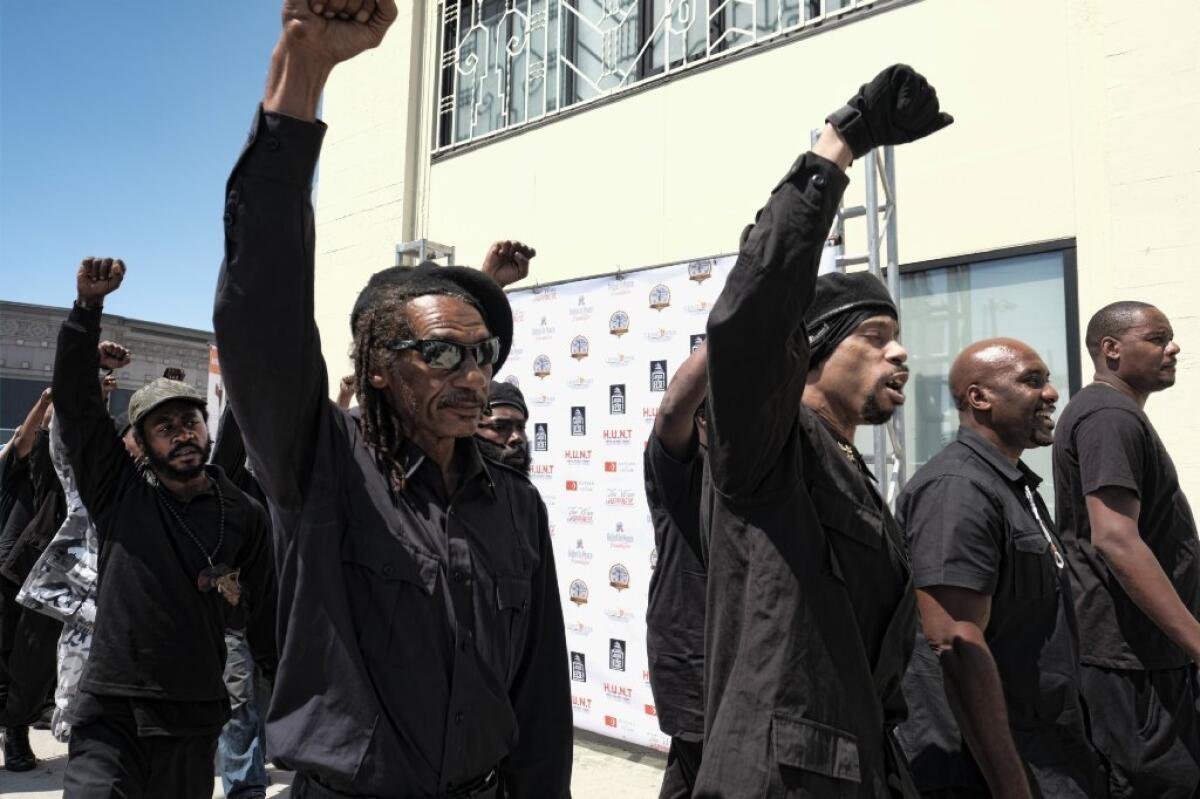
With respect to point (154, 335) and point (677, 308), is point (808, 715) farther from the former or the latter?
point (154, 335)

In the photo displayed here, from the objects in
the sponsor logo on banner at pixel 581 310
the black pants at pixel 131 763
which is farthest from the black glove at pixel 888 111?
the sponsor logo on banner at pixel 581 310

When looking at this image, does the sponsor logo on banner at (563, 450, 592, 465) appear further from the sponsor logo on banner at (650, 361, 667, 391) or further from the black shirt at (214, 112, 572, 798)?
the black shirt at (214, 112, 572, 798)

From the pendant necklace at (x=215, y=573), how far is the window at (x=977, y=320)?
4097 millimetres

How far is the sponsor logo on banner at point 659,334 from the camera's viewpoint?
5629mm

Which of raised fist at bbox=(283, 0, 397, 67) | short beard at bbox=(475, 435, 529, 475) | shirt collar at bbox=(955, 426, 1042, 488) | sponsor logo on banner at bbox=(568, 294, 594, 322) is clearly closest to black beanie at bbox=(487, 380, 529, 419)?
short beard at bbox=(475, 435, 529, 475)

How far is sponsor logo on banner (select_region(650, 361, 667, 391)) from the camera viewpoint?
5641 millimetres

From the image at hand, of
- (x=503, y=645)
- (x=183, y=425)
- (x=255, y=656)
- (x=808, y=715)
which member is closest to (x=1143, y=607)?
(x=808, y=715)

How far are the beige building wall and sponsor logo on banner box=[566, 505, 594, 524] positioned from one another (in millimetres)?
2160

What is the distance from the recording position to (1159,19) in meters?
5.03

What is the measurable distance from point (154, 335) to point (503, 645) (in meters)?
25.6

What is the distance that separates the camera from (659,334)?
5.69 metres

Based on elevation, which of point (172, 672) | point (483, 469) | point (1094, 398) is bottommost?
point (172, 672)

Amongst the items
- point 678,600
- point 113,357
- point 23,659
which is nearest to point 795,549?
point 678,600

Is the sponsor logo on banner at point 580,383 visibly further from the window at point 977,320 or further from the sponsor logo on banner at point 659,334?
the window at point 977,320
